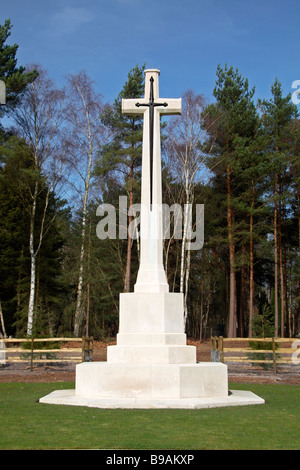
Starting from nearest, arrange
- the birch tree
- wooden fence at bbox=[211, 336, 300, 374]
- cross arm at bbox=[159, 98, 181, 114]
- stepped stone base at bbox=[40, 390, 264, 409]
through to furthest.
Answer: stepped stone base at bbox=[40, 390, 264, 409] < cross arm at bbox=[159, 98, 181, 114] < wooden fence at bbox=[211, 336, 300, 374] < the birch tree

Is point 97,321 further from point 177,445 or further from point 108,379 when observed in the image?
point 177,445

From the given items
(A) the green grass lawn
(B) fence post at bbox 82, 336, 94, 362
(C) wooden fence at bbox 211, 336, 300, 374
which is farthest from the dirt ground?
(A) the green grass lawn

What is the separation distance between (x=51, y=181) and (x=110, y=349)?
17609mm

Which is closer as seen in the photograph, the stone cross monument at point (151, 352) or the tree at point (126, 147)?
the stone cross monument at point (151, 352)

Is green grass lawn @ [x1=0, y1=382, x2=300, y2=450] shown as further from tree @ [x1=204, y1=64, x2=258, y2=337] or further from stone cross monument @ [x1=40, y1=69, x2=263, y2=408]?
tree @ [x1=204, y1=64, x2=258, y2=337]

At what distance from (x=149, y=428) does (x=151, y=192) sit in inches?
212

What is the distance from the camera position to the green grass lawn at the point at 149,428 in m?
5.45

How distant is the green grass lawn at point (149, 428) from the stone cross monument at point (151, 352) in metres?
0.71

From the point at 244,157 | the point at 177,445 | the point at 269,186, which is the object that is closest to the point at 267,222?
the point at 269,186

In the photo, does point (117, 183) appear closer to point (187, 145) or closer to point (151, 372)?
point (187, 145)

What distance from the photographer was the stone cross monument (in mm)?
8719

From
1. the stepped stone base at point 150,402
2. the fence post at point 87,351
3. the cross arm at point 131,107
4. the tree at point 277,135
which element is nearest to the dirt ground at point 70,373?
the fence post at point 87,351

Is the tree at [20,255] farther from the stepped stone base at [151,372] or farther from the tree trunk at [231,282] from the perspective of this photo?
the stepped stone base at [151,372]

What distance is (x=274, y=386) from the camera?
42.8ft
